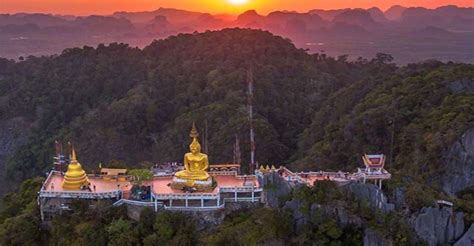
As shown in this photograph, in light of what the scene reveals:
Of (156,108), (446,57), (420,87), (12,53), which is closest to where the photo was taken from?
(420,87)

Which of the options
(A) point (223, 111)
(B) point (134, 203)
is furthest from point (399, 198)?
(A) point (223, 111)

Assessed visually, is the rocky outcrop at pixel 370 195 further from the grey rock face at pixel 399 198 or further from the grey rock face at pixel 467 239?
the grey rock face at pixel 467 239

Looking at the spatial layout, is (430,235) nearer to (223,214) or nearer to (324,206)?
(324,206)

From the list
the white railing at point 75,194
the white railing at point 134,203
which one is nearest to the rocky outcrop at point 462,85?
the white railing at point 134,203

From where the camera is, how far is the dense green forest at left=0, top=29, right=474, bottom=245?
30.0 meters

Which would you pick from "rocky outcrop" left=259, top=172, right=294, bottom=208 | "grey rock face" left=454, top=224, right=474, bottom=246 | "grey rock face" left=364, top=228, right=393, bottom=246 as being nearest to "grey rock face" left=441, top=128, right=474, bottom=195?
"grey rock face" left=454, top=224, right=474, bottom=246

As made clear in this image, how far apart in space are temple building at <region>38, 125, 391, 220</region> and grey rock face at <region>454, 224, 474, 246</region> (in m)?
3.48

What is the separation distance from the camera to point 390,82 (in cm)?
4244

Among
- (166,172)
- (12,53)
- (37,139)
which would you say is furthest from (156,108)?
(12,53)

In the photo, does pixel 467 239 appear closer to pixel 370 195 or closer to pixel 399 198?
pixel 399 198

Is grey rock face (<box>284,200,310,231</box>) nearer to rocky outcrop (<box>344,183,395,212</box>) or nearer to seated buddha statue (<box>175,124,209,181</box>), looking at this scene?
rocky outcrop (<box>344,183,395,212</box>)

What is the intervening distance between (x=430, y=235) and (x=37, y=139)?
129 ft

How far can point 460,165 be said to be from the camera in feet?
99.1

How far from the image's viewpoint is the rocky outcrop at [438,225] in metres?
21.1
